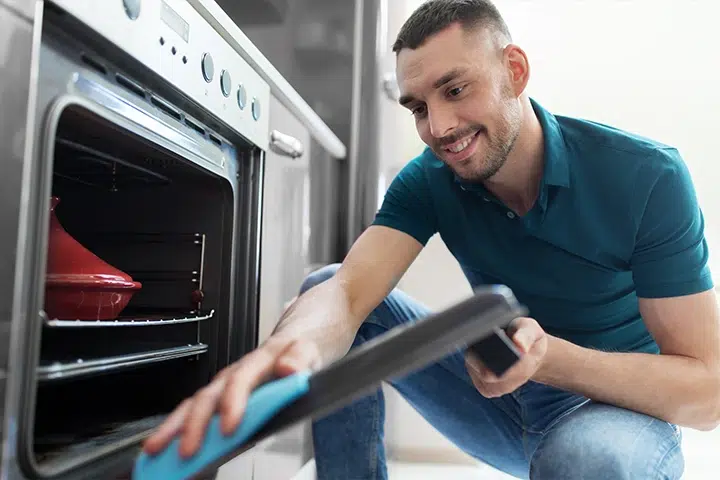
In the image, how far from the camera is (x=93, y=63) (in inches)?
26.3

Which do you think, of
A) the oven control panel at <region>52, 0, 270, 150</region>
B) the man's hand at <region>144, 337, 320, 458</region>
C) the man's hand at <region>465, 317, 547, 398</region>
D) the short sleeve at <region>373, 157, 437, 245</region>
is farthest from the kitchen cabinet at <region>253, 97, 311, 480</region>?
the man's hand at <region>144, 337, 320, 458</region>

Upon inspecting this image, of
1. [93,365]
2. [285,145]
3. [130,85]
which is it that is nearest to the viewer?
[93,365]

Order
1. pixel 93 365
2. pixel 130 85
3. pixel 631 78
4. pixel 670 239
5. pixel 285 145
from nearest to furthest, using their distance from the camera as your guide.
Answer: pixel 93 365, pixel 130 85, pixel 670 239, pixel 285 145, pixel 631 78

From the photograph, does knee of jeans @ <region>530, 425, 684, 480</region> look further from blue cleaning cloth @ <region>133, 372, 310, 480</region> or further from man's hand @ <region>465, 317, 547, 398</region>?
blue cleaning cloth @ <region>133, 372, 310, 480</region>

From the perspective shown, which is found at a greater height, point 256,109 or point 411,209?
point 256,109

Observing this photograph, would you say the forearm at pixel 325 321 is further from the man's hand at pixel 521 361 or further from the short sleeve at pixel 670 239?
the short sleeve at pixel 670 239

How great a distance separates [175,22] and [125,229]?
0.35 metres

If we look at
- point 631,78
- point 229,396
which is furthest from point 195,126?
point 631,78

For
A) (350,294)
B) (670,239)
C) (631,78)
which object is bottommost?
(350,294)

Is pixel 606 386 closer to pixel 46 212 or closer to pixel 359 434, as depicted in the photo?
pixel 359 434

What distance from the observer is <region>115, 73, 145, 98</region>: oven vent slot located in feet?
2.35

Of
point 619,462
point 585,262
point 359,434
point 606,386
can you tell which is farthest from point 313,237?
point 619,462

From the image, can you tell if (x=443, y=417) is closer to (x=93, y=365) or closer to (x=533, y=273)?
(x=533, y=273)

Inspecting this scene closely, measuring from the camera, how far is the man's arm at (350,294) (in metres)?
0.91
